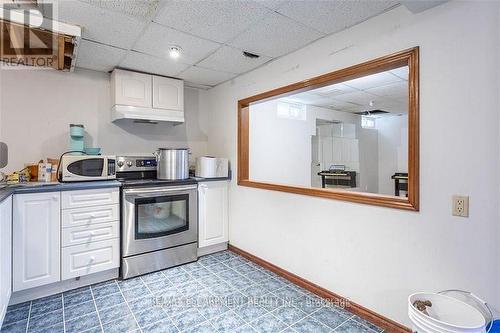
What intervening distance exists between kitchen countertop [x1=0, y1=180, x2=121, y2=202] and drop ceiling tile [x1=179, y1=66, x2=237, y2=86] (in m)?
1.55

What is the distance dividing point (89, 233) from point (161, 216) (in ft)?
2.32

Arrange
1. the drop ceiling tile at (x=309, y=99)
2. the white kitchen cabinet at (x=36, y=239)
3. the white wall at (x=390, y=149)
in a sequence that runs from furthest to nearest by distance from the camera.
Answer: the white wall at (x=390, y=149)
the drop ceiling tile at (x=309, y=99)
the white kitchen cabinet at (x=36, y=239)

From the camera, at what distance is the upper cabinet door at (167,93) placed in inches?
128

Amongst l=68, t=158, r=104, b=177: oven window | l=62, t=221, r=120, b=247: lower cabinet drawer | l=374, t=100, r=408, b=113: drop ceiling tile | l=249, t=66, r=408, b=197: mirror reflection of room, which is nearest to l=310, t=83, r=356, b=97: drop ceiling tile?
l=249, t=66, r=408, b=197: mirror reflection of room

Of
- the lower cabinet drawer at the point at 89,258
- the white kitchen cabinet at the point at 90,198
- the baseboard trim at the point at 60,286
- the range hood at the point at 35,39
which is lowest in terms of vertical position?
the baseboard trim at the point at 60,286

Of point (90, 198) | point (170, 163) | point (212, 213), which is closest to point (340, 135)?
point (212, 213)

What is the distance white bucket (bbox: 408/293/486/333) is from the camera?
1277mm

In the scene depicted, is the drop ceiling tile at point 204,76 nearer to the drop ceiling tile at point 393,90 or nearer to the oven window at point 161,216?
the oven window at point 161,216

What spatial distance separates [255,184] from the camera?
3.15m

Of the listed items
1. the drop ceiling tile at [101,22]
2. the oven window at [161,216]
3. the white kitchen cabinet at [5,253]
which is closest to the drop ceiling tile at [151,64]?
the drop ceiling tile at [101,22]

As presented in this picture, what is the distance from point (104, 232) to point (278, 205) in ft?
5.81

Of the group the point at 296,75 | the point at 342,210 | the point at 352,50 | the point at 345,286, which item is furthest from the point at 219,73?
the point at 345,286

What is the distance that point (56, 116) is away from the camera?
9.67ft

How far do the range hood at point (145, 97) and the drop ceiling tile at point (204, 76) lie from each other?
0.17 metres
